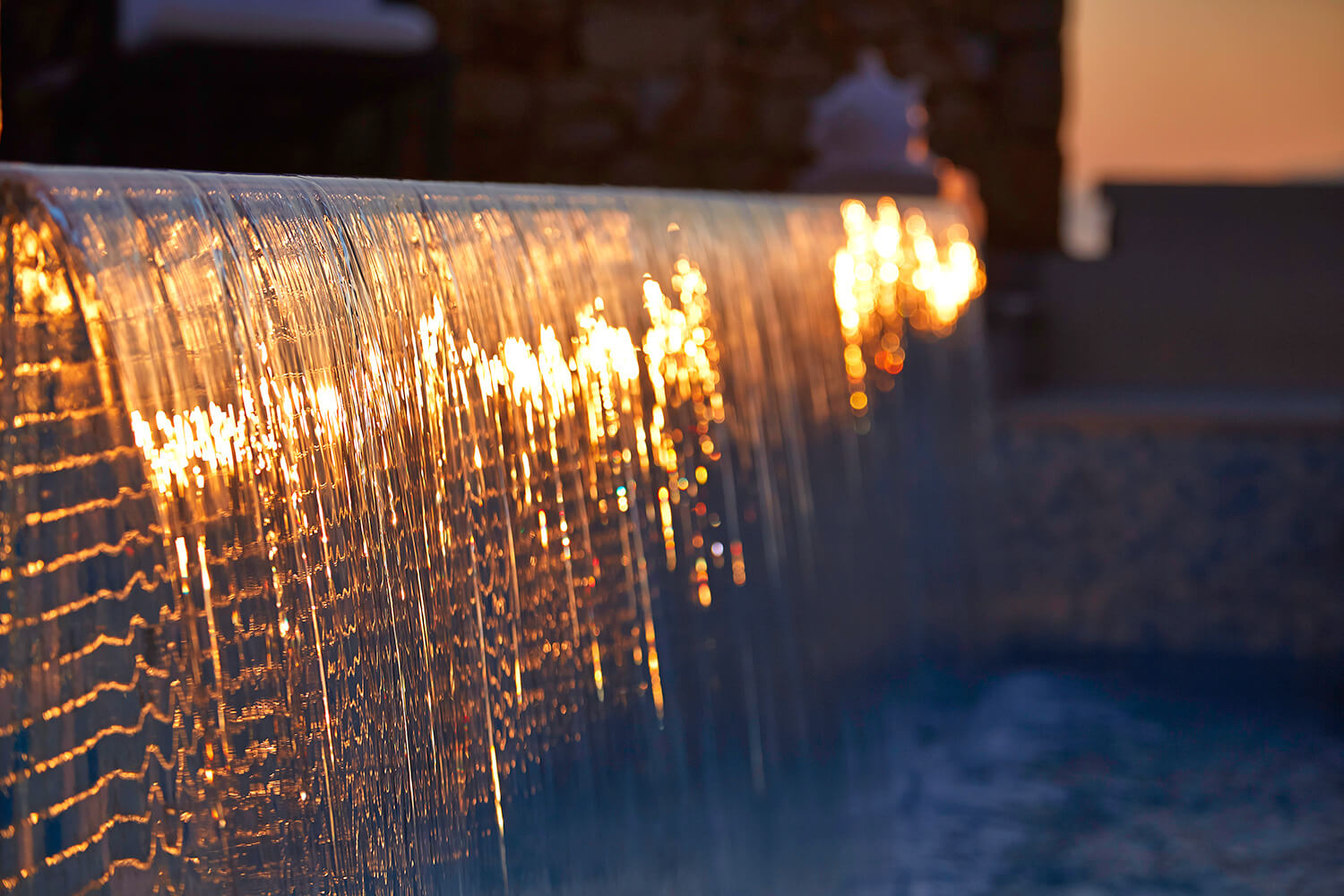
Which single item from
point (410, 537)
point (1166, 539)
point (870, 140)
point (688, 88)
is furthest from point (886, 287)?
point (688, 88)

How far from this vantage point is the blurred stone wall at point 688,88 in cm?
520

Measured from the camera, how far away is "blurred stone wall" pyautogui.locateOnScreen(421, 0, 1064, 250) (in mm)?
5203

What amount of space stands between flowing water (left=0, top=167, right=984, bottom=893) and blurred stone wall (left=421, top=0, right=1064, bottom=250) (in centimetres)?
327

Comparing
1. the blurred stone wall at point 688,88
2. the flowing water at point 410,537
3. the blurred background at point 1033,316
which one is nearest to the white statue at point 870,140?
the blurred background at point 1033,316

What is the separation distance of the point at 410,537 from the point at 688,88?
180 inches

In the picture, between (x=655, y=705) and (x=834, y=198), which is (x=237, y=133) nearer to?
(x=834, y=198)

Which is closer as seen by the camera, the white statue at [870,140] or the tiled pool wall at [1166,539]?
the tiled pool wall at [1166,539]

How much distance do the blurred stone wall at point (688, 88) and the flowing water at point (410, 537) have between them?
3.27m

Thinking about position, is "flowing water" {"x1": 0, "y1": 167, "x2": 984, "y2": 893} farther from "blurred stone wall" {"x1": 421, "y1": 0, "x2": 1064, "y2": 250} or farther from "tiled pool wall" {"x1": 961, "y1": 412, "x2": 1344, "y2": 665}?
"blurred stone wall" {"x1": 421, "y1": 0, "x2": 1064, "y2": 250}

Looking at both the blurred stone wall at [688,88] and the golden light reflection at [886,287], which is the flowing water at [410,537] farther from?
the blurred stone wall at [688,88]

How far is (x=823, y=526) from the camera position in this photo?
2111 millimetres

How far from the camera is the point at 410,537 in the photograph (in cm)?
109

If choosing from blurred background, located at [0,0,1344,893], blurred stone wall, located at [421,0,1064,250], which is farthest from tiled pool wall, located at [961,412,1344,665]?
blurred stone wall, located at [421,0,1064,250]

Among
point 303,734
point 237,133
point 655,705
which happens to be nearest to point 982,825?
point 655,705
